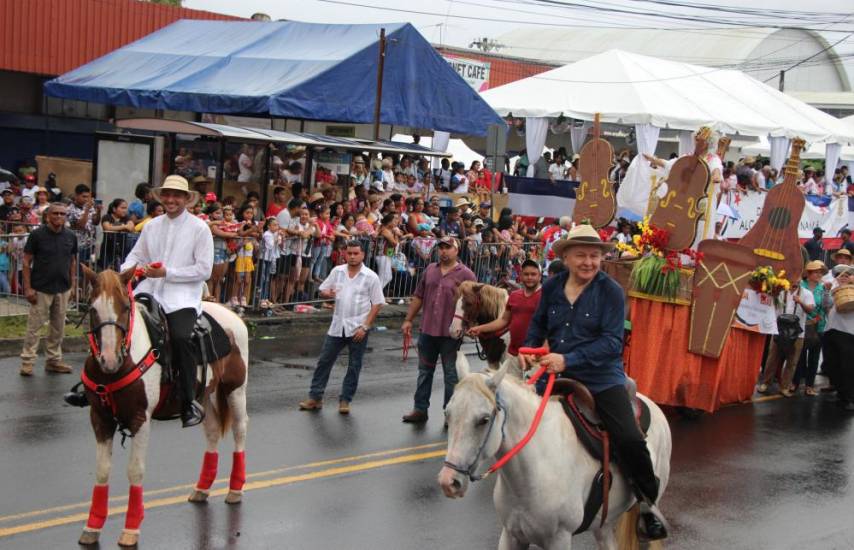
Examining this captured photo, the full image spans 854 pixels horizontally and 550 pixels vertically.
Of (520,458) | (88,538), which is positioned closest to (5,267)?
(88,538)

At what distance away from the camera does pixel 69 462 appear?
927 centimetres

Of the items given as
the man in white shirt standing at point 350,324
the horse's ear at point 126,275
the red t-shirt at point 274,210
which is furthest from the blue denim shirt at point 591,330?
the red t-shirt at point 274,210

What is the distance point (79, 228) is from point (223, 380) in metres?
8.14

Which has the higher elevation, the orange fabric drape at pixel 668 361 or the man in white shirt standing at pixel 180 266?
the man in white shirt standing at pixel 180 266

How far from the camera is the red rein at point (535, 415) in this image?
5664 millimetres

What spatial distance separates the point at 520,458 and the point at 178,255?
3522 mm

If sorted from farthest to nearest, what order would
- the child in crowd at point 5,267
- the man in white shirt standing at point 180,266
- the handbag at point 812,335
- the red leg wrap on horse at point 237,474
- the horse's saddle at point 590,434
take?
the child in crowd at point 5,267 → the handbag at point 812,335 → the red leg wrap on horse at point 237,474 → the man in white shirt standing at point 180,266 → the horse's saddle at point 590,434

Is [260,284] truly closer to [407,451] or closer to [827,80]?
[407,451]

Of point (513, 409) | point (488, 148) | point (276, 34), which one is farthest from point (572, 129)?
point (513, 409)

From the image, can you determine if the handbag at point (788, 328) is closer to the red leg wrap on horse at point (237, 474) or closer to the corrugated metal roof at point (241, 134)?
the red leg wrap on horse at point (237, 474)

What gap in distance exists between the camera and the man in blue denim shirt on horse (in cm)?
640

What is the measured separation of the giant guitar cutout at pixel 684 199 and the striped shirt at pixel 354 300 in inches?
129

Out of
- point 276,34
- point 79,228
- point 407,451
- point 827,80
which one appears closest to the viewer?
point 407,451

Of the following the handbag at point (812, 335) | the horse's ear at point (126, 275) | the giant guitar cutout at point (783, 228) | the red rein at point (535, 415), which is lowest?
the handbag at point (812, 335)
